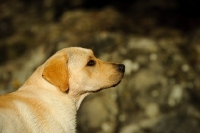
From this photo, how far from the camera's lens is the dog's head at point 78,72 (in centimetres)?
518

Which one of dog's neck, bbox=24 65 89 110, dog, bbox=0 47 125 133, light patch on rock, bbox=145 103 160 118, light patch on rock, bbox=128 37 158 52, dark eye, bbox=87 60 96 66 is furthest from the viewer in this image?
light patch on rock, bbox=128 37 158 52

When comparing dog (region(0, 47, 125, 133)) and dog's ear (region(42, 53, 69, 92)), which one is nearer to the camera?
dog (region(0, 47, 125, 133))

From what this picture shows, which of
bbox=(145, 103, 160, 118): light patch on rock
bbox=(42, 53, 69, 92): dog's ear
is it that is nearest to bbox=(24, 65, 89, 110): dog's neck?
bbox=(42, 53, 69, 92): dog's ear

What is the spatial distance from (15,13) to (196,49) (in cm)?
717

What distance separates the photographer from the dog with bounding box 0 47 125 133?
15.9 ft

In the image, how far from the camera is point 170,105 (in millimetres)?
9695

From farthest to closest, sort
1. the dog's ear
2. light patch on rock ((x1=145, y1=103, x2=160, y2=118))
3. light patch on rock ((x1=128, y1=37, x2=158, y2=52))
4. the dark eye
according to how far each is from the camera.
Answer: light patch on rock ((x1=128, y1=37, x2=158, y2=52)), light patch on rock ((x1=145, y1=103, x2=160, y2=118)), the dark eye, the dog's ear

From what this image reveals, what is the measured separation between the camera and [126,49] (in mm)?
10703

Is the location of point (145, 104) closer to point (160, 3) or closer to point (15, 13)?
point (160, 3)

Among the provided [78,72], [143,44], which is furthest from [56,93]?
[143,44]

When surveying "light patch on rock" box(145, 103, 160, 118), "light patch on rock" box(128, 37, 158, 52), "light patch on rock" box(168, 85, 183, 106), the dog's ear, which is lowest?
"light patch on rock" box(145, 103, 160, 118)

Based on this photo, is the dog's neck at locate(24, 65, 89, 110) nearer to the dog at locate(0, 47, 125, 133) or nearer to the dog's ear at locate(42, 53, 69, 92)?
the dog at locate(0, 47, 125, 133)

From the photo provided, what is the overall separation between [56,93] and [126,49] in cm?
561

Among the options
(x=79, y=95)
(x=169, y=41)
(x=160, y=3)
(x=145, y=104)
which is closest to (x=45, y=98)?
(x=79, y=95)
